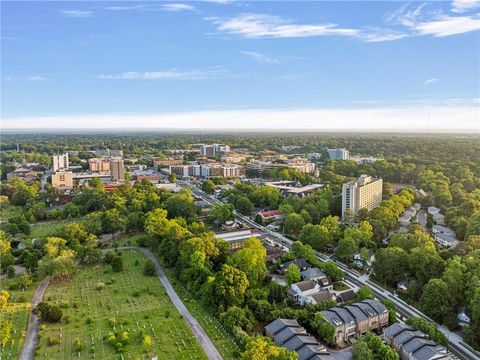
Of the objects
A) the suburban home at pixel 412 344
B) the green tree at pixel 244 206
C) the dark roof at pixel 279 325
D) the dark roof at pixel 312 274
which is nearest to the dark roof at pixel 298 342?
the dark roof at pixel 279 325

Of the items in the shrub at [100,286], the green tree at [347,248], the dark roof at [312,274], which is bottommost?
the shrub at [100,286]

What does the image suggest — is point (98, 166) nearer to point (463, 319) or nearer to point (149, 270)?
point (149, 270)

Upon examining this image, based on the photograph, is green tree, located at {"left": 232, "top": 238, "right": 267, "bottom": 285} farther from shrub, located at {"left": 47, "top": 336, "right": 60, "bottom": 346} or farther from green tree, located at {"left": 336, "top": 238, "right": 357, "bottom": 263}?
shrub, located at {"left": 47, "top": 336, "right": 60, "bottom": 346}

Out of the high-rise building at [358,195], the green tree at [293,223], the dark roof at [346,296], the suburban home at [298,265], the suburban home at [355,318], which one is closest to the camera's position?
the suburban home at [355,318]

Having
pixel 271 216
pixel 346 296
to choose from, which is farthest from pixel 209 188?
pixel 346 296

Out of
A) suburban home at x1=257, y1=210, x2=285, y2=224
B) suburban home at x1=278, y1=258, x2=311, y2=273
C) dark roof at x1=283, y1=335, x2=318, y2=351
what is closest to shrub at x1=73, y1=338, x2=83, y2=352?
dark roof at x1=283, y1=335, x2=318, y2=351

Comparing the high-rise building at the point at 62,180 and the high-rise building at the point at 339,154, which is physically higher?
the high-rise building at the point at 339,154

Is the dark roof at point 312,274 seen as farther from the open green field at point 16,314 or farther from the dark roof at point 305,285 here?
the open green field at point 16,314
